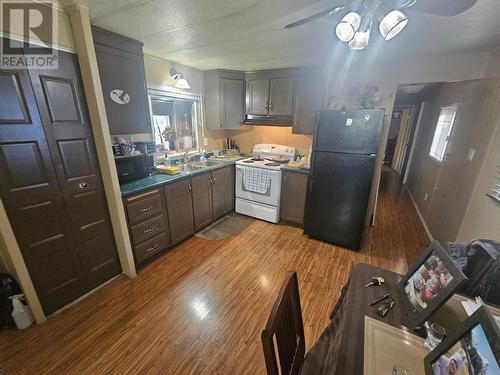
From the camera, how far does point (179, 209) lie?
8.61ft

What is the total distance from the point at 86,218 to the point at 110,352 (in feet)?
3.51

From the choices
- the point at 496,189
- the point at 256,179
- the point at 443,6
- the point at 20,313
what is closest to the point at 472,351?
the point at 443,6

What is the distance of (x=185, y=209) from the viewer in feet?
8.91

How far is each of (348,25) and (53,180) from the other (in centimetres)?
228

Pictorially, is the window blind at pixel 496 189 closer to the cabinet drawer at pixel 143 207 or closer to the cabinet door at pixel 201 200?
the cabinet door at pixel 201 200

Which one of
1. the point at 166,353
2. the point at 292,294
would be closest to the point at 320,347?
the point at 292,294

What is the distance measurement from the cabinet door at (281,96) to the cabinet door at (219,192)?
127 cm

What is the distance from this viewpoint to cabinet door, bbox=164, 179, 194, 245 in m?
2.48

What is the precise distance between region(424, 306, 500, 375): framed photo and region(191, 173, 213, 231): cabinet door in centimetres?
256

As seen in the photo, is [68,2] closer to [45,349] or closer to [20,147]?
[20,147]

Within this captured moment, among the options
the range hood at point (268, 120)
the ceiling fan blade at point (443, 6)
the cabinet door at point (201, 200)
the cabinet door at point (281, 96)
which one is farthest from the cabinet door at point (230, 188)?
the ceiling fan blade at point (443, 6)

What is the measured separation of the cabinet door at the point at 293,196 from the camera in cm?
304

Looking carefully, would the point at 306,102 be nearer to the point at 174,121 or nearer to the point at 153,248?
the point at 174,121

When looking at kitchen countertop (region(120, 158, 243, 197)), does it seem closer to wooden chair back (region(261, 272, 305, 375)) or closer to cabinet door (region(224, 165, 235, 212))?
cabinet door (region(224, 165, 235, 212))
